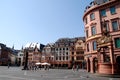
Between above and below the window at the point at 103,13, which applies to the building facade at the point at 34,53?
below

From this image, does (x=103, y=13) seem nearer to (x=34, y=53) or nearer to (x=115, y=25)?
(x=115, y=25)

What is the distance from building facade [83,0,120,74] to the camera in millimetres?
35875

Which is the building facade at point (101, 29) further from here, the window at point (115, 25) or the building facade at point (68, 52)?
the building facade at point (68, 52)

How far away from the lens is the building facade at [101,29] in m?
35.9

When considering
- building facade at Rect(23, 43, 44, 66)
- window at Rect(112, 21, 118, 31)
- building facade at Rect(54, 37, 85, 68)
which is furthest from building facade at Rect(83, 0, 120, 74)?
building facade at Rect(23, 43, 44, 66)

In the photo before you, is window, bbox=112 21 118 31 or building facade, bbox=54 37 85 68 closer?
window, bbox=112 21 118 31

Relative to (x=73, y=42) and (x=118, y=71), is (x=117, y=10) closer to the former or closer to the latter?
(x=118, y=71)

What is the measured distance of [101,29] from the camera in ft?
129

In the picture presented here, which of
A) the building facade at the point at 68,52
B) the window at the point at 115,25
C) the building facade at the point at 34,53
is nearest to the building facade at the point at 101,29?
the window at the point at 115,25

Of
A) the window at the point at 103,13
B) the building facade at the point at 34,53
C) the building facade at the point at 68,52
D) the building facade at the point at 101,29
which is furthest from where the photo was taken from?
the building facade at the point at 34,53

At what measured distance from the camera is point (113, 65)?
30.6 m

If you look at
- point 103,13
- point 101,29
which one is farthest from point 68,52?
point 103,13

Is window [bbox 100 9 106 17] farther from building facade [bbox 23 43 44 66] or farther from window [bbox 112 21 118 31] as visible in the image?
building facade [bbox 23 43 44 66]

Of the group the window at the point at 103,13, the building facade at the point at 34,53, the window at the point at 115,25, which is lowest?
the building facade at the point at 34,53
